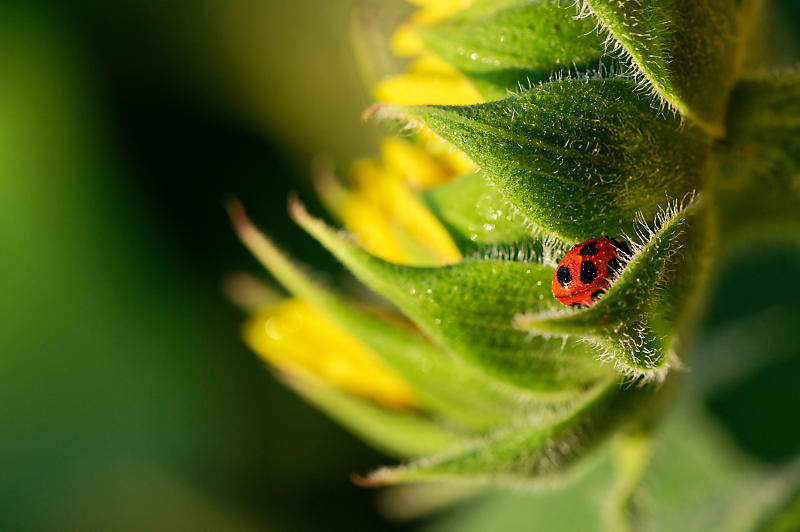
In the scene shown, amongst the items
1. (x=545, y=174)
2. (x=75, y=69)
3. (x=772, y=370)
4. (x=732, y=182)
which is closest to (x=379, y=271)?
(x=545, y=174)

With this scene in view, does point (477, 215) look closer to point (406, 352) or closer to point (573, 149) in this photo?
point (573, 149)

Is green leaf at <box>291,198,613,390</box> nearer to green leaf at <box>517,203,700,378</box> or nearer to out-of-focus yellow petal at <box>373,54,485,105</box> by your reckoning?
green leaf at <box>517,203,700,378</box>

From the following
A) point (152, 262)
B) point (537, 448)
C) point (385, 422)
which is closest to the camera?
point (537, 448)

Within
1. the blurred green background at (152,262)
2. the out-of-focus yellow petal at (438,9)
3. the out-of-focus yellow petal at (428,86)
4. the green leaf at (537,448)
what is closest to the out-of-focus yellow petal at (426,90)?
the out-of-focus yellow petal at (428,86)

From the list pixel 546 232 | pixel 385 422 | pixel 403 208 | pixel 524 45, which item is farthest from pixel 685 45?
pixel 385 422

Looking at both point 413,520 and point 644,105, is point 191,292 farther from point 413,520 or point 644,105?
point 644,105

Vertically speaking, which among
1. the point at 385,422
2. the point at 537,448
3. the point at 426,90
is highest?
the point at 426,90
